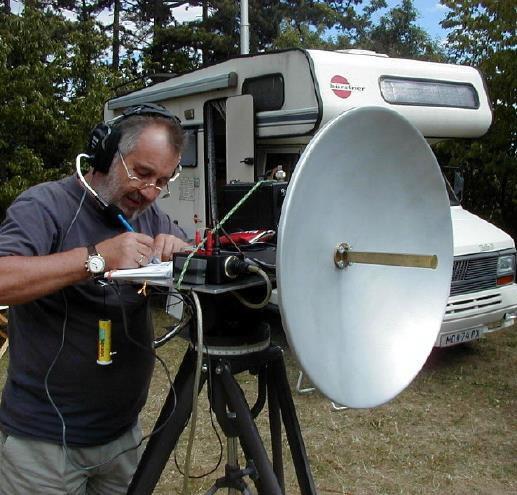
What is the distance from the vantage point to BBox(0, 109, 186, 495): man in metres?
1.81

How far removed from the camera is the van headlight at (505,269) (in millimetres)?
5609

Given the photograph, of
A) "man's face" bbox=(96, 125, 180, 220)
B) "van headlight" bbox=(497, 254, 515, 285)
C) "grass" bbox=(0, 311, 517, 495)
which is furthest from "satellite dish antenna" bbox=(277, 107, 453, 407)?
"van headlight" bbox=(497, 254, 515, 285)

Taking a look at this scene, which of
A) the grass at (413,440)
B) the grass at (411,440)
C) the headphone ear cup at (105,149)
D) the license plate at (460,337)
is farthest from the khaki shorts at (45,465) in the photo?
the license plate at (460,337)

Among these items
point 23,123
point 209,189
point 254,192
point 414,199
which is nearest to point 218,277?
point 254,192

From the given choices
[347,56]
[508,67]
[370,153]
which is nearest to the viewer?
[370,153]

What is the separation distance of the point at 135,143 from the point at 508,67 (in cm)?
812

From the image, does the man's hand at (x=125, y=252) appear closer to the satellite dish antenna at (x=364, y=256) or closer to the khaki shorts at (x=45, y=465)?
the satellite dish antenna at (x=364, y=256)

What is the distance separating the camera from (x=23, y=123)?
10453 millimetres

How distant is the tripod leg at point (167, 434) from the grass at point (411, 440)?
56.3 inches

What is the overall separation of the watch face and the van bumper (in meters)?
3.94

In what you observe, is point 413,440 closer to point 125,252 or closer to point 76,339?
point 76,339

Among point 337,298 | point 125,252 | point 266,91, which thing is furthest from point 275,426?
point 266,91

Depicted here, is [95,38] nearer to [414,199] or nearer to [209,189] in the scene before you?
[209,189]

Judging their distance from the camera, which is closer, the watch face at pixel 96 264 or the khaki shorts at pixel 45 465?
the watch face at pixel 96 264
